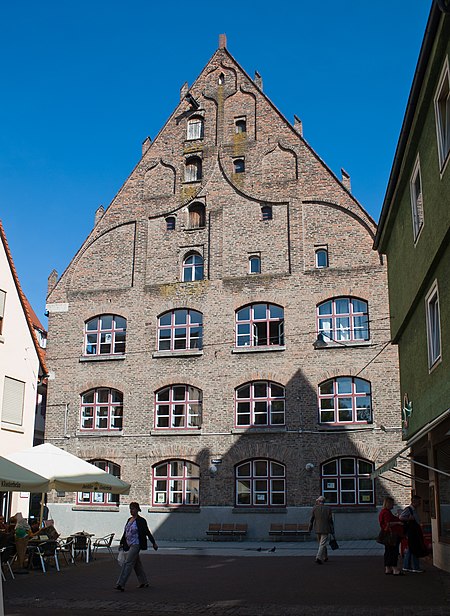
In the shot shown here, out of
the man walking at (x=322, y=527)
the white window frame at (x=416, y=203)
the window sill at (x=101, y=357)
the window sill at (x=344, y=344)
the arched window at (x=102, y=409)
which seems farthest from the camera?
the window sill at (x=101, y=357)

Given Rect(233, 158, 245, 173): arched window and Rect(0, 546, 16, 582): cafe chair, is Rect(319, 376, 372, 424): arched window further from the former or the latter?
Rect(0, 546, 16, 582): cafe chair

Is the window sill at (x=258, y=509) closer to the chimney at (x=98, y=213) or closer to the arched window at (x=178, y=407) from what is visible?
the arched window at (x=178, y=407)

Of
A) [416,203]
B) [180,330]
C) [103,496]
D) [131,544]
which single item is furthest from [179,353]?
[131,544]

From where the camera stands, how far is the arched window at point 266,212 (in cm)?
3091

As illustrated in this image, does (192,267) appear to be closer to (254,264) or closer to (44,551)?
(254,264)

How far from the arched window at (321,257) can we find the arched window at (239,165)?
539cm

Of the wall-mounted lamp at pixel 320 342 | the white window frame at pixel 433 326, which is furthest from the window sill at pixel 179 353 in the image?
the white window frame at pixel 433 326

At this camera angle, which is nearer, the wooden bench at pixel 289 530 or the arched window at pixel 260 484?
the wooden bench at pixel 289 530

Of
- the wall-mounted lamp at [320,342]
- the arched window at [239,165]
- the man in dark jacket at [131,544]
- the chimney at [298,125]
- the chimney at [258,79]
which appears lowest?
the man in dark jacket at [131,544]

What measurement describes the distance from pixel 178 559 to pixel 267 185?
1690 centimetres

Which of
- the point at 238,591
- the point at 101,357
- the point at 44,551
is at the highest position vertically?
the point at 101,357

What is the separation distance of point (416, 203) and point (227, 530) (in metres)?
16.2

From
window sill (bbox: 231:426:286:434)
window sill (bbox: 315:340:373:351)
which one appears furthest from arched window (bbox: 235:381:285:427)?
window sill (bbox: 315:340:373:351)

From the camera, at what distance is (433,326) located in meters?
15.1
